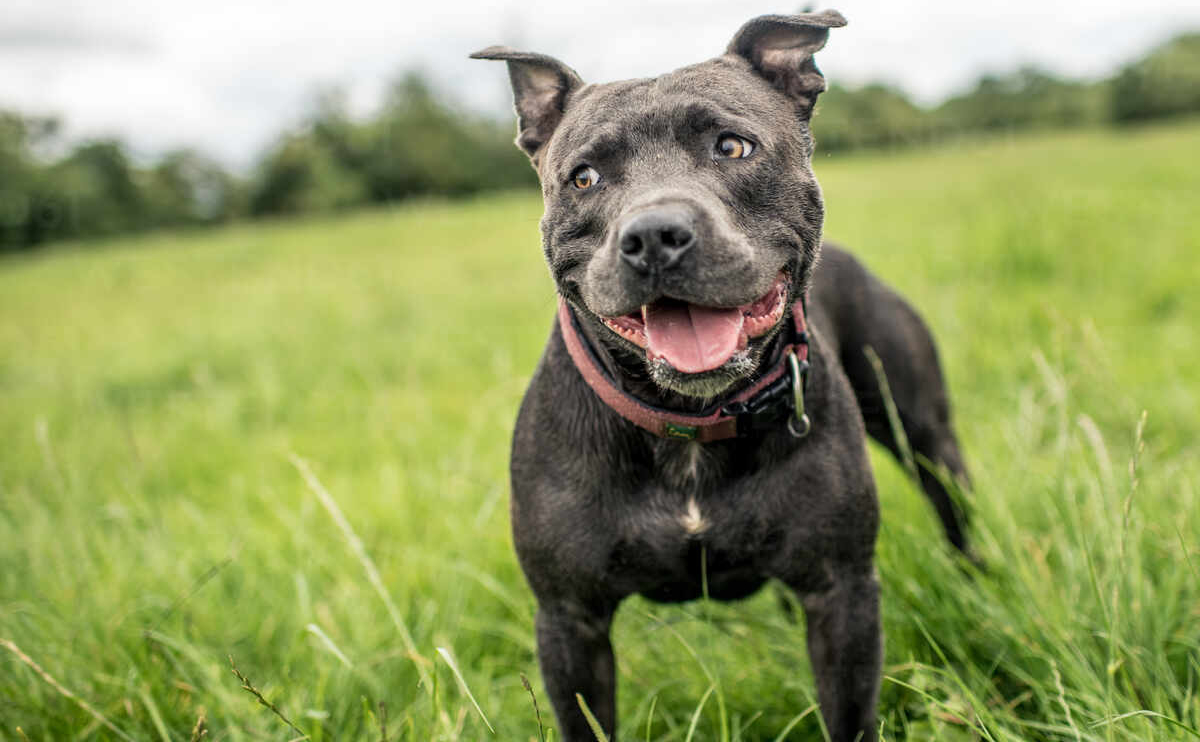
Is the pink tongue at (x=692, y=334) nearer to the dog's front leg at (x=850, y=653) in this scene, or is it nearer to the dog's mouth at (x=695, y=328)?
the dog's mouth at (x=695, y=328)

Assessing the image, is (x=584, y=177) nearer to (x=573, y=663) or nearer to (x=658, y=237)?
(x=658, y=237)

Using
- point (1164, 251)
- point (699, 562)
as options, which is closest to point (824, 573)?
point (699, 562)

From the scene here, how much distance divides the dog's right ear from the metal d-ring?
1.13m

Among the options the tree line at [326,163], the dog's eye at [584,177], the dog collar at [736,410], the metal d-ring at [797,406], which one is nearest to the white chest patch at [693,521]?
the dog collar at [736,410]

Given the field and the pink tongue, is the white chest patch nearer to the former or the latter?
the field

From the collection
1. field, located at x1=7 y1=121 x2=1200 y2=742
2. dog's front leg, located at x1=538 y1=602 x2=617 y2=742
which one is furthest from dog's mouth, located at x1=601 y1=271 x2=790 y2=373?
dog's front leg, located at x1=538 y1=602 x2=617 y2=742

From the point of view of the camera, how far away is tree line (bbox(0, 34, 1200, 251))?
40.4 meters

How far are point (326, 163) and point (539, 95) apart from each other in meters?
46.8

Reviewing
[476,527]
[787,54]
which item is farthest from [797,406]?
[476,527]

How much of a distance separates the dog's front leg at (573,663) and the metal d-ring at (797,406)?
0.74m

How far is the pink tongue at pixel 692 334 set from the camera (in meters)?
2.15

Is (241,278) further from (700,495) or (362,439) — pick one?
(700,495)

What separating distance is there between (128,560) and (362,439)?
7.36 feet

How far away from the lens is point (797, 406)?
2303 mm
